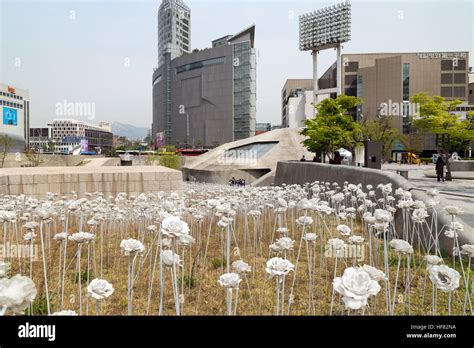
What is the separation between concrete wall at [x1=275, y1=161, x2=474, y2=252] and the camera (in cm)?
466

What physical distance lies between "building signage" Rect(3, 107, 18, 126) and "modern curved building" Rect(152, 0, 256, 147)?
129 ft

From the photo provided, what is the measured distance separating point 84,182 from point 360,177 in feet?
29.6

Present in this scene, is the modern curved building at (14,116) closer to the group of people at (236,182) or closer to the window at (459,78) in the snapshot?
A: the group of people at (236,182)

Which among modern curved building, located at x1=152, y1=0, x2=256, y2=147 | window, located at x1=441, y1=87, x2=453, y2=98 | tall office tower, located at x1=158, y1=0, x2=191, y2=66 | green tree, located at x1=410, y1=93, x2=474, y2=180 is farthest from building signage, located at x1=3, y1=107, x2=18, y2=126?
window, located at x1=441, y1=87, x2=453, y2=98

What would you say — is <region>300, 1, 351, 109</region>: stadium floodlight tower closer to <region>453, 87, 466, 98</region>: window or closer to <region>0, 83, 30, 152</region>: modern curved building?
<region>453, 87, 466, 98</region>: window

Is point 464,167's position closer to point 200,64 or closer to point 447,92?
point 447,92

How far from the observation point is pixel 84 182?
1047cm

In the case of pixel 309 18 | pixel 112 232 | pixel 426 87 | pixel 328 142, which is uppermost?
pixel 309 18

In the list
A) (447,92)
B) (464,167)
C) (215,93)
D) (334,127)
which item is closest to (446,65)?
(447,92)

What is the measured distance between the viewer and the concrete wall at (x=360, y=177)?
4664 mm
